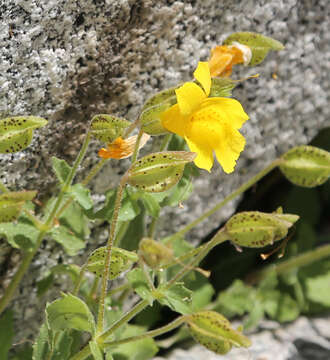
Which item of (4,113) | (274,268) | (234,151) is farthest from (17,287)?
(274,268)

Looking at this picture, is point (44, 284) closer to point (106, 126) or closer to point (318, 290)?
point (106, 126)

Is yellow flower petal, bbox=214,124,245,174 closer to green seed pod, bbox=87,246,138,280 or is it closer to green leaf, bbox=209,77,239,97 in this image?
green leaf, bbox=209,77,239,97

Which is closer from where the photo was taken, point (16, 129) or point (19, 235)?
point (16, 129)

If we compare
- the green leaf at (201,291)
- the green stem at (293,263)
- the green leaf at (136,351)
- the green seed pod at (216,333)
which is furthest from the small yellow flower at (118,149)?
the green stem at (293,263)

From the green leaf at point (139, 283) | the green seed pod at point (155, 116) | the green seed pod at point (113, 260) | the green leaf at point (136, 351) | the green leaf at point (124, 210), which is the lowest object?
the green leaf at point (136, 351)

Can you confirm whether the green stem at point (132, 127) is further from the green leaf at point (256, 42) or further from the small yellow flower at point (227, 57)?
the green leaf at point (256, 42)

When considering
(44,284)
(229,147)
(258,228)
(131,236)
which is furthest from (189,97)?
(44,284)

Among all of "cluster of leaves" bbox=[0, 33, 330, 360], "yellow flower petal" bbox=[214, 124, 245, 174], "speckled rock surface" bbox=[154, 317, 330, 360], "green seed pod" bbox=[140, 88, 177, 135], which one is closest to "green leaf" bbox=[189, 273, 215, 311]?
"cluster of leaves" bbox=[0, 33, 330, 360]

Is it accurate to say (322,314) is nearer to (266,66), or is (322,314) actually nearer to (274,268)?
(274,268)
